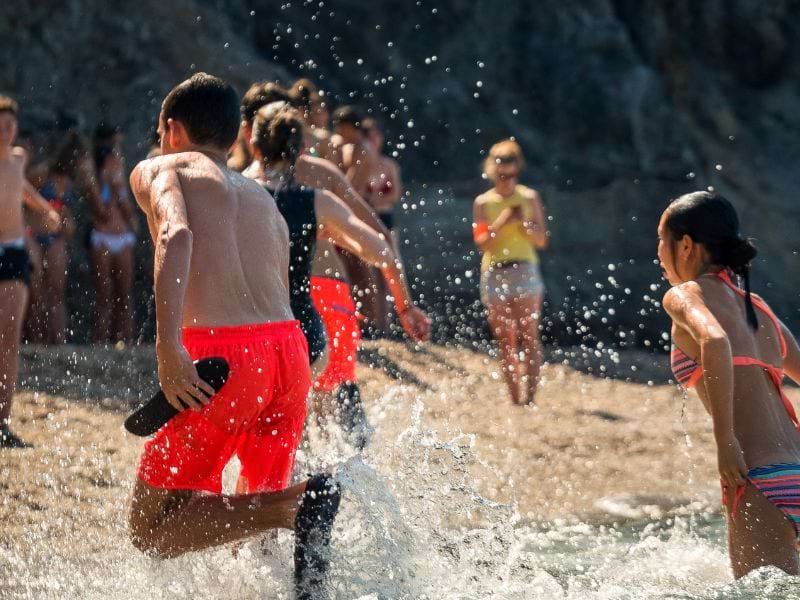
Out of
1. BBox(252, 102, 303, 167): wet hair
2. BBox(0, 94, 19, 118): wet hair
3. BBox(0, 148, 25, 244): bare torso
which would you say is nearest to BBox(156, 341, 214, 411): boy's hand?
BBox(252, 102, 303, 167): wet hair

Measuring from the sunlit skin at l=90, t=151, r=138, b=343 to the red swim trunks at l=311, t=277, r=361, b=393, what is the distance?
14.4 ft

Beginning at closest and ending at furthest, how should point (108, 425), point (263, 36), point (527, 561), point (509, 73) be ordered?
A: point (527, 561)
point (108, 425)
point (263, 36)
point (509, 73)

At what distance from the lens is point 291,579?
399 cm

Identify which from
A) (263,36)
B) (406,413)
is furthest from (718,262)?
(263,36)

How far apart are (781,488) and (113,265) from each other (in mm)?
6920

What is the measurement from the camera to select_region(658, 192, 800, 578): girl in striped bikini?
3607 millimetres

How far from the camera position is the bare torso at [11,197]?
6445mm

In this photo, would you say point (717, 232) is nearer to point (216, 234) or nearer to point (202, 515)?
point (216, 234)

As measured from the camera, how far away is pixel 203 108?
3.70m

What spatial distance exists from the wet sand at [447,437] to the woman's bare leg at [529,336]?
205 millimetres

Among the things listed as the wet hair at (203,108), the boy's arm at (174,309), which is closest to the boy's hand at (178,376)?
the boy's arm at (174,309)

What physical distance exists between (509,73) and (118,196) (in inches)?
337

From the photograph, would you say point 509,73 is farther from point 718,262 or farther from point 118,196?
point 718,262

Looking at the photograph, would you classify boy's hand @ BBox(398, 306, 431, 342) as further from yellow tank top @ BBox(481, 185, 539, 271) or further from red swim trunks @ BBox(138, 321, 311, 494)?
yellow tank top @ BBox(481, 185, 539, 271)
